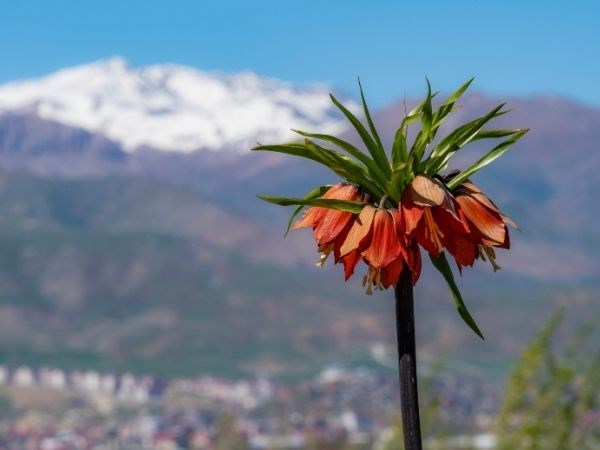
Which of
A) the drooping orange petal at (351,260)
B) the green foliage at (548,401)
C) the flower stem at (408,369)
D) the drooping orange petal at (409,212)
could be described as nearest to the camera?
the flower stem at (408,369)

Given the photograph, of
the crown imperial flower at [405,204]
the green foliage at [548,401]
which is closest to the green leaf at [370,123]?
the crown imperial flower at [405,204]

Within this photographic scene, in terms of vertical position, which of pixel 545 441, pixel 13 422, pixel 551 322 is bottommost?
pixel 545 441

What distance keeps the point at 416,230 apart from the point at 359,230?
0.13m

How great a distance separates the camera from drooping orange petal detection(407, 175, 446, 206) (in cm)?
261

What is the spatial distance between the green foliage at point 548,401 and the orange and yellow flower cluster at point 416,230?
10.4m

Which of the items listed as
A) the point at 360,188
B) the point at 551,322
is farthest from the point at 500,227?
the point at 551,322

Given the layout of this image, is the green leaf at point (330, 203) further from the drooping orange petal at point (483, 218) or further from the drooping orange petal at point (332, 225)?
the drooping orange petal at point (483, 218)

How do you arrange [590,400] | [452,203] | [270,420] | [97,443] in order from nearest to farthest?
[452,203]
[590,400]
[97,443]
[270,420]

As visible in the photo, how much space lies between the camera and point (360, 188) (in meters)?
2.84

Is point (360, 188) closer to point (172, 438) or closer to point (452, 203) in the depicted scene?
point (452, 203)

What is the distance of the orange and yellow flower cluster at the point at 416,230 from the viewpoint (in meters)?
2.66

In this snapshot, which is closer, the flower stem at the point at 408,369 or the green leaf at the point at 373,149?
the flower stem at the point at 408,369

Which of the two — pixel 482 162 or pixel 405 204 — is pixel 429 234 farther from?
pixel 482 162

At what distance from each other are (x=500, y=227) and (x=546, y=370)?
436 inches
